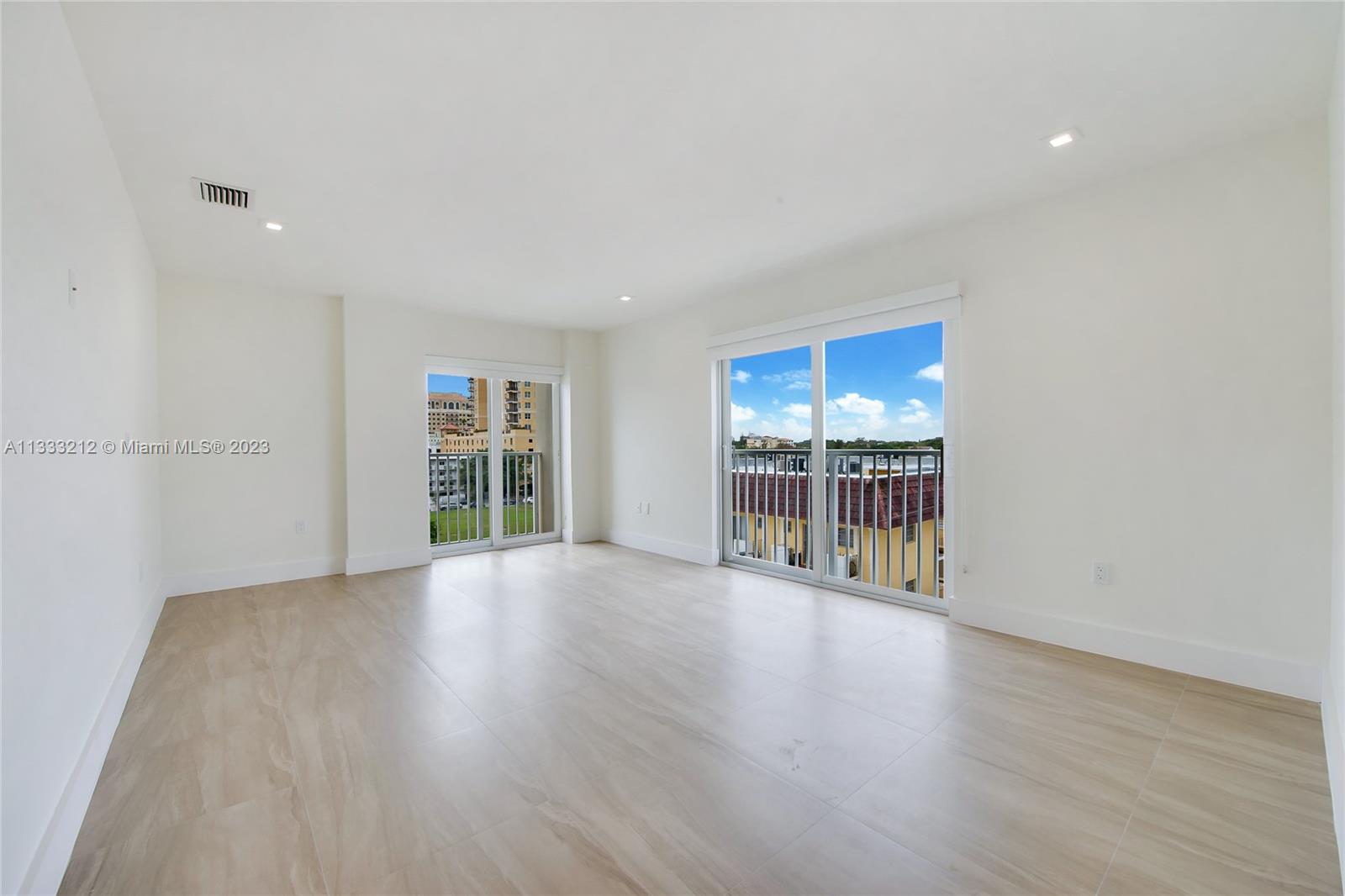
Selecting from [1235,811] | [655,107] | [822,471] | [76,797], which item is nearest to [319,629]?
[76,797]

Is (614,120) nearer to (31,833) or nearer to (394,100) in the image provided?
(394,100)

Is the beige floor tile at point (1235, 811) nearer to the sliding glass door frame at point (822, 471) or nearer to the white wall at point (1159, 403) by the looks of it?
the white wall at point (1159, 403)

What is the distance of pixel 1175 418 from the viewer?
8.77 ft

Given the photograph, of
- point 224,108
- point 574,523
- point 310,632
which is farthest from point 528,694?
point 574,523

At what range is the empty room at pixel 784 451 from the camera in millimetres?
1585

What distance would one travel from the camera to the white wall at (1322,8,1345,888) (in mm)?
1738

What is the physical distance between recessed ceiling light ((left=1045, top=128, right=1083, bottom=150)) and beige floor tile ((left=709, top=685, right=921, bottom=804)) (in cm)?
258

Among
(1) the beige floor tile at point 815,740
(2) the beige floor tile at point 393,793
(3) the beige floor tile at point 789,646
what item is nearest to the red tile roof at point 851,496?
(3) the beige floor tile at point 789,646

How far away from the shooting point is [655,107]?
7.07 ft

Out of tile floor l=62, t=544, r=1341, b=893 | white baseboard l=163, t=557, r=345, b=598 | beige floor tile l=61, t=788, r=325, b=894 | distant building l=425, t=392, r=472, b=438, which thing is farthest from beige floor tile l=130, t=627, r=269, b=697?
distant building l=425, t=392, r=472, b=438

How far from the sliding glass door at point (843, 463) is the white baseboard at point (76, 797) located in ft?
13.1

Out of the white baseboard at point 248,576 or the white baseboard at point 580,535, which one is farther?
the white baseboard at point 580,535

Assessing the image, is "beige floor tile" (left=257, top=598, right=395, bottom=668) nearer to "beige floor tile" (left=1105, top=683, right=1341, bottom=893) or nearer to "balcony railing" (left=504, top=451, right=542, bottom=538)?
"balcony railing" (left=504, top=451, right=542, bottom=538)

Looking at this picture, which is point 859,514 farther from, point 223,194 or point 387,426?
point 223,194
